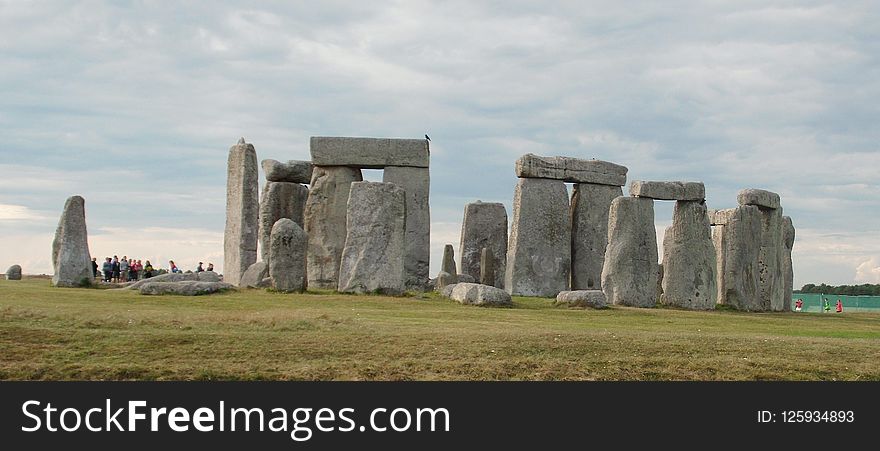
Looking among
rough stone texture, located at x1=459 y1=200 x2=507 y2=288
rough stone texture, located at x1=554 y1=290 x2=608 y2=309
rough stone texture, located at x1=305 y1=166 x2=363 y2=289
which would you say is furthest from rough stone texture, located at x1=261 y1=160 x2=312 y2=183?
rough stone texture, located at x1=554 y1=290 x2=608 y2=309

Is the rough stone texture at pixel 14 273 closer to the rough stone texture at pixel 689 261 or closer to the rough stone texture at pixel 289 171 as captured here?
the rough stone texture at pixel 289 171

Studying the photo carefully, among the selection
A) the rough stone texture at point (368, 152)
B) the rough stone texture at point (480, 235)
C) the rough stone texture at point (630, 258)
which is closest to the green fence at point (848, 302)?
the rough stone texture at point (480, 235)

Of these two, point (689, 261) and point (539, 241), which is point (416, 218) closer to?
point (539, 241)

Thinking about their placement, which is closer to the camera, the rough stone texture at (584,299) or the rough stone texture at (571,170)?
the rough stone texture at (584,299)

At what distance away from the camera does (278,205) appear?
2944 cm

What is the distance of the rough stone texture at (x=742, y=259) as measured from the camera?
26017 millimetres

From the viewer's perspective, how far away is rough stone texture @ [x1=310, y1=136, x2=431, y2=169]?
27.1 metres

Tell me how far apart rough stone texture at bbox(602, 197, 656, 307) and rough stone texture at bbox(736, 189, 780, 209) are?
3823 mm

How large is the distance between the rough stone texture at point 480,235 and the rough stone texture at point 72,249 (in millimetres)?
10372

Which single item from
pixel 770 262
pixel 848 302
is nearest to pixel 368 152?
pixel 770 262
